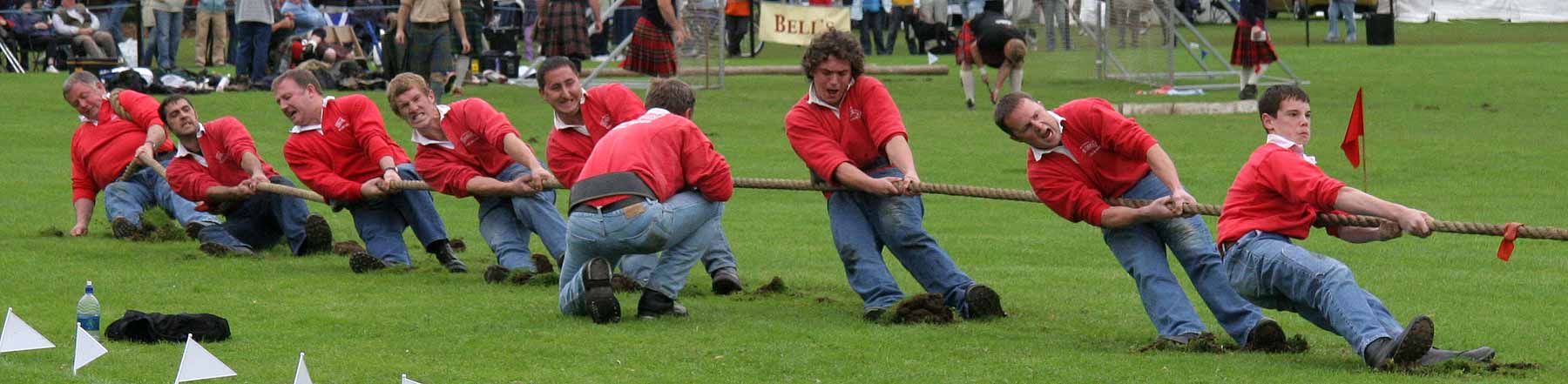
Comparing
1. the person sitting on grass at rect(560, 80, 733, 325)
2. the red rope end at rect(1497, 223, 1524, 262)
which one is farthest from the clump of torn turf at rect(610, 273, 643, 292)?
the red rope end at rect(1497, 223, 1524, 262)

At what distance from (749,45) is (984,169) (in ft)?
57.8

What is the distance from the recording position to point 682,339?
25.2ft

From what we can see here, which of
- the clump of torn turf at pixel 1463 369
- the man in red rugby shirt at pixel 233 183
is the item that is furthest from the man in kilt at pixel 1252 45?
the clump of torn turf at pixel 1463 369

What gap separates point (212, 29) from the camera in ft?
83.0

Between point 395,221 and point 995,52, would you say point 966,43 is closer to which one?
point 995,52

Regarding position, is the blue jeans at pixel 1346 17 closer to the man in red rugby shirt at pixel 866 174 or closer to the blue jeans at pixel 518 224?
the blue jeans at pixel 518 224

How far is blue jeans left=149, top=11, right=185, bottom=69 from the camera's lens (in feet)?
76.7

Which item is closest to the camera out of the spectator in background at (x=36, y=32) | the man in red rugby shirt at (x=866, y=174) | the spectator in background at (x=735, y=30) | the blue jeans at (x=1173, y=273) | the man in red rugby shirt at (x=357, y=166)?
the blue jeans at (x=1173, y=273)

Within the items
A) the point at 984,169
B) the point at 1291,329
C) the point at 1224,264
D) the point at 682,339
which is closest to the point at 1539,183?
the point at 984,169

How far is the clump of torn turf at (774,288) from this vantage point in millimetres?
9219

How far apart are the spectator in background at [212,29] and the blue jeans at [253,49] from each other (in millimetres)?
3436

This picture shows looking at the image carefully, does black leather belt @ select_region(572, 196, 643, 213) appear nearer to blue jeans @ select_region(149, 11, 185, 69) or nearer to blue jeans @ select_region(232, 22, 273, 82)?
blue jeans @ select_region(232, 22, 273, 82)

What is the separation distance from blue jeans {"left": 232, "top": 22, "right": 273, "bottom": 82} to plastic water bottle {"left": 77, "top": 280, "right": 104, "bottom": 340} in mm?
13892

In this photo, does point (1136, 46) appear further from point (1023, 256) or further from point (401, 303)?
point (401, 303)
